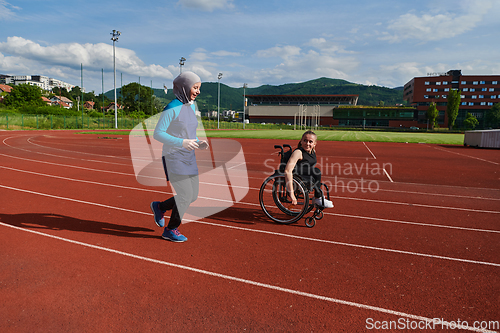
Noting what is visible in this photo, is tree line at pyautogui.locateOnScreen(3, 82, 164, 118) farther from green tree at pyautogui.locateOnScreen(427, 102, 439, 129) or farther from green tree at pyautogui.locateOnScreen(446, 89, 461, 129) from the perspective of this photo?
green tree at pyautogui.locateOnScreen(446, 89, 461, 129)

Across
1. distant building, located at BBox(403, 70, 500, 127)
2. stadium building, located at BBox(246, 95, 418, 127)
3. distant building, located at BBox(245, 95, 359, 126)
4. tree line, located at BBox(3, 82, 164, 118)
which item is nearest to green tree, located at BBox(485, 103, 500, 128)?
distant building, located at BBox(403, 70, 500, 127)

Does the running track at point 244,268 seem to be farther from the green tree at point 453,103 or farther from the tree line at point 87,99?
the green tree at point 453,103

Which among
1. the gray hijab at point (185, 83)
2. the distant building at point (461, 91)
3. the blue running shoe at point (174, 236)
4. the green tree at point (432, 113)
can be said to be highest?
the distant building at point (461, 91)

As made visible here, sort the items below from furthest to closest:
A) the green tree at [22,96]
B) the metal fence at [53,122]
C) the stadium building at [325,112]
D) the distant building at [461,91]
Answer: the distant building at [461,91] → the stadium building at [325,112] → the green tree at [22,96] → the metal fence at [53,122]

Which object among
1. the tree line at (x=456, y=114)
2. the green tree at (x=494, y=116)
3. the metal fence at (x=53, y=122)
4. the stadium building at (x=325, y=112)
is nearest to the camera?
the metal fence at (x=53, y=122)

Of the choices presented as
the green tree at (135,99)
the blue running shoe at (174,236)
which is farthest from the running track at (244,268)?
the green tree at (135,99)

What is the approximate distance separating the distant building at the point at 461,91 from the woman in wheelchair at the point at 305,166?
111524mm

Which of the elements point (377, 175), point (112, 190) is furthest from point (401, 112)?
point (112, 190)

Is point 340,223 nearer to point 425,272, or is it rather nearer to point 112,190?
point 425,272

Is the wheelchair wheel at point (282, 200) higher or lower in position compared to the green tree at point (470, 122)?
lower

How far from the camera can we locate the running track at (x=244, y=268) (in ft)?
8.55

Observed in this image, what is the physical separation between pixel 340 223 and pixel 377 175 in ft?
19.3

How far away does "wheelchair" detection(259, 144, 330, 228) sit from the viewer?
4.75m

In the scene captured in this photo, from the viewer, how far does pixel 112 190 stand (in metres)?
7.18
